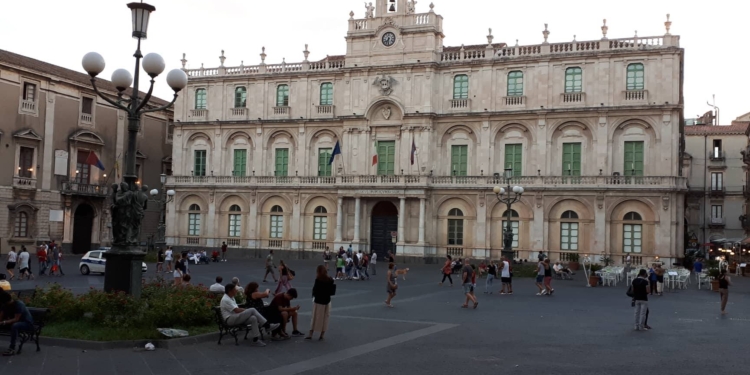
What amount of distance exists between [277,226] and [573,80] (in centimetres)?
2363

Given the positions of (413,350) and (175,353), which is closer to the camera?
(175,353)

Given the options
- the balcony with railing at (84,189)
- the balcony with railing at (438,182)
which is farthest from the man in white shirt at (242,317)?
the balcony with railing at (84,189)

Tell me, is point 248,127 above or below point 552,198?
above

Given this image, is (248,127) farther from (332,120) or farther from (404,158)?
(404,158)

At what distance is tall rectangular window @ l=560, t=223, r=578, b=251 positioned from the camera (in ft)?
154

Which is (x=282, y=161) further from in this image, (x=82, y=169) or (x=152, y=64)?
(x=152, y=64)

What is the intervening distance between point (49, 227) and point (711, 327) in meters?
45.3

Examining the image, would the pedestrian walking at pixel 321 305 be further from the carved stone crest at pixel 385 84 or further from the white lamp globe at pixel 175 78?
the carved stone crest at pixel 385 84

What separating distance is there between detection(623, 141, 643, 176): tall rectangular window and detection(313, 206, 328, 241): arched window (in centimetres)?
2100

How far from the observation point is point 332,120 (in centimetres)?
5328

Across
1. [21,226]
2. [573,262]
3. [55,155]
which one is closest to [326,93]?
[55,155]

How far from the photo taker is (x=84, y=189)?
2101 inches

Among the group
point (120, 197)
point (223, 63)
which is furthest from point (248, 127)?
point (120, 197)

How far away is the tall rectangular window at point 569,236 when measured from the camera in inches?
1853
